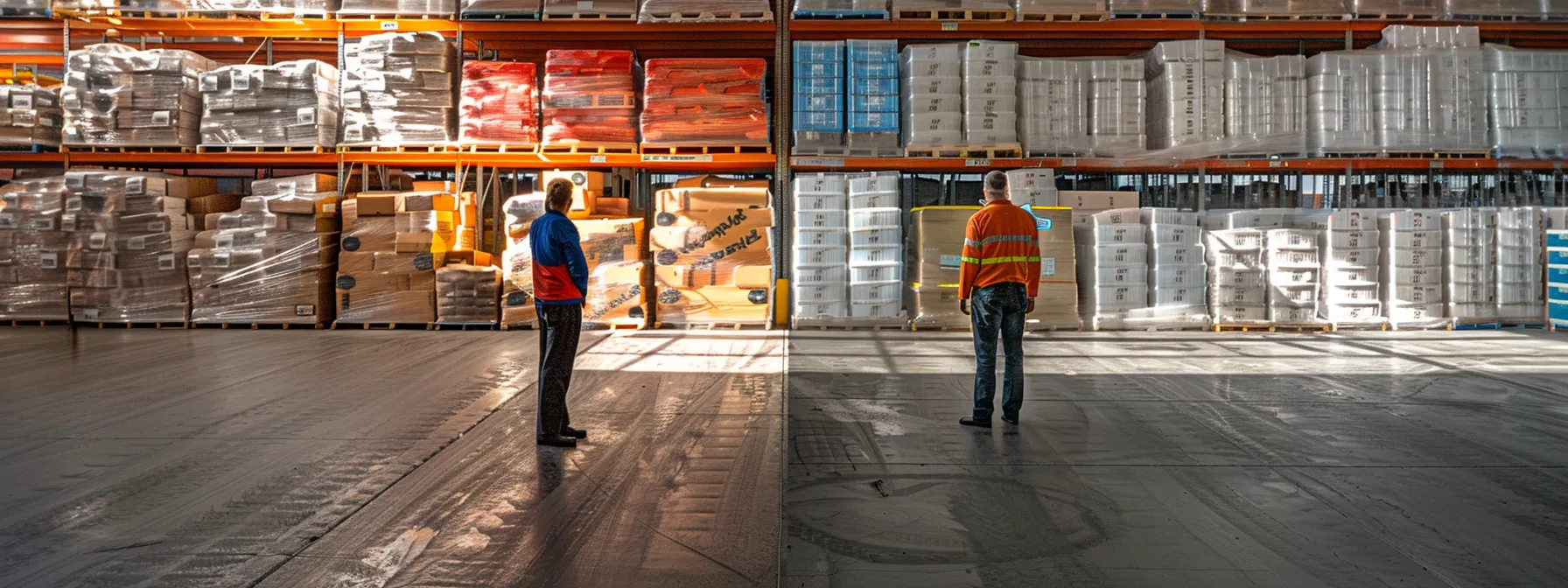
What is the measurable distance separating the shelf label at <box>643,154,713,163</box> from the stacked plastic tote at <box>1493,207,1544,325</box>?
8.55 meters

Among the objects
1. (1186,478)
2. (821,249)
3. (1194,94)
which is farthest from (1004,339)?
(1194,94)

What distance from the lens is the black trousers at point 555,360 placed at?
5156 millimetres

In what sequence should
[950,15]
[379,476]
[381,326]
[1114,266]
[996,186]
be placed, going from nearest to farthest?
1. [379,476]
2. [996,186]
3. [1114,266]
4. [950,15]
5. [381,326]

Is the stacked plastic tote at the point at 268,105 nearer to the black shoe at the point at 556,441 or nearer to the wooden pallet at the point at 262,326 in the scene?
the wooden pallet at the point at 262,326

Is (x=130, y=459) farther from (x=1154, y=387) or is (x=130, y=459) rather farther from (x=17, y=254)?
(x=17, y=254)

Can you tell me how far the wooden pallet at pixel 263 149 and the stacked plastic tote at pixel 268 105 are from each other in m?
0.04

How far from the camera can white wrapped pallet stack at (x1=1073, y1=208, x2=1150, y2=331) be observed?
10.9 meters

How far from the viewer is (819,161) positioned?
37.6 feet

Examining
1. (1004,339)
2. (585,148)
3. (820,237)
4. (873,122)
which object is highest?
(873,122)

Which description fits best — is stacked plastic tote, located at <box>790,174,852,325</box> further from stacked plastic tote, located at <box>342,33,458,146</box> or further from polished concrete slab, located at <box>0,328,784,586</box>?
stacked plastic tote, located at <box>342,33,458,146</box>

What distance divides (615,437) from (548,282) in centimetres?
88

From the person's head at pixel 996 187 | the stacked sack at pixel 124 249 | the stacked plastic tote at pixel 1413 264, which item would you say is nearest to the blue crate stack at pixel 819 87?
the person's head at pixel 996 187

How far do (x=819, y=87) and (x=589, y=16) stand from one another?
264 centimetres

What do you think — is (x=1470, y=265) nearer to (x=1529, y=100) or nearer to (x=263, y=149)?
(x=1529, y=100)
